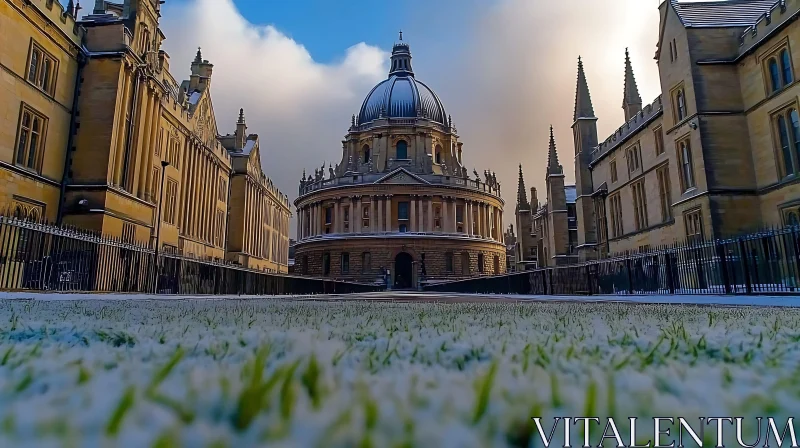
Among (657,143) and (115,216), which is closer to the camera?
(115,216)

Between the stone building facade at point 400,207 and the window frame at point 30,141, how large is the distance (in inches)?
1355

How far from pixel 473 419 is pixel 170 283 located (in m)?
14.4

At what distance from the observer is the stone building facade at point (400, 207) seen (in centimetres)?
5034

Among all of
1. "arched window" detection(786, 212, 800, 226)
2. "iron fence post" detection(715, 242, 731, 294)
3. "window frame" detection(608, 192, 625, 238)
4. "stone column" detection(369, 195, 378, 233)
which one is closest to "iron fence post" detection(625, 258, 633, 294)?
"iron fence post" detection(715, 242, 731, 294)

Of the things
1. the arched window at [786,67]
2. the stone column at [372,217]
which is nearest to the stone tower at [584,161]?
the arched window at [786,67]

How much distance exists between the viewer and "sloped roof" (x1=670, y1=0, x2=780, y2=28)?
68.0ft

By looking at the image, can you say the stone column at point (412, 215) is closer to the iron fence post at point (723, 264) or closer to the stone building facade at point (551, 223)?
the stone building facade at point (551, 223)

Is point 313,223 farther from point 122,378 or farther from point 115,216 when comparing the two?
point 122,378

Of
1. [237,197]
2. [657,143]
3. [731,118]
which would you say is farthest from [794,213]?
[237,197]

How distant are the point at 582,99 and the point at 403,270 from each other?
89.6ft

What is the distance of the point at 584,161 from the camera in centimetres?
3525

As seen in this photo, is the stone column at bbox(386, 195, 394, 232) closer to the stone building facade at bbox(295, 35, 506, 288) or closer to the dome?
the stone building facade at bbox(295, 35, 506, 288)

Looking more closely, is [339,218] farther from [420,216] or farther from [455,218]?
[455,218]

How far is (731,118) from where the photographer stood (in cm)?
1969
